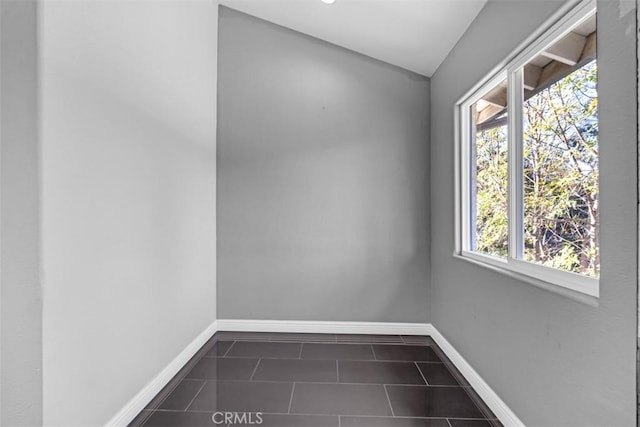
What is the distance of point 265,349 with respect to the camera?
2.84 m

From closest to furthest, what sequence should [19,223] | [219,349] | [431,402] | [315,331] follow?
[19,223], [431,402], [219,349], [315,331]

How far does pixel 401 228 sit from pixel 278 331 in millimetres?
1448

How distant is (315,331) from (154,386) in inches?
57.8

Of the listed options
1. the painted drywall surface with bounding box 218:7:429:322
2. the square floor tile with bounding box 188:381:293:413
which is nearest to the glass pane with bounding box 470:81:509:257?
the painted drywall surface with bounding box 218:7:429:322

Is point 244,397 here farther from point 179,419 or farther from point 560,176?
point 560,176

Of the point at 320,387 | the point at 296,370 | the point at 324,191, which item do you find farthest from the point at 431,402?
the point at 324,191

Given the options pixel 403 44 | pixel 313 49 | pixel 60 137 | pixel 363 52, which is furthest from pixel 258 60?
pixel 60 137

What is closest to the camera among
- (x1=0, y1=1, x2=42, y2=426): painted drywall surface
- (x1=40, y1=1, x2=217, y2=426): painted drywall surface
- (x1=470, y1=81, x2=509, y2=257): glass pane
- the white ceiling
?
(x1=0, y1=1, x2=42, y2=426): painted drywall surface

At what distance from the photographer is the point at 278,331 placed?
326 centimetres

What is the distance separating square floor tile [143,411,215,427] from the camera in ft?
6.03

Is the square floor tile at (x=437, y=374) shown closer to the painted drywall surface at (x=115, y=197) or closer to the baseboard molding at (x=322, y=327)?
the baseboard molding at (x=322, y=327)

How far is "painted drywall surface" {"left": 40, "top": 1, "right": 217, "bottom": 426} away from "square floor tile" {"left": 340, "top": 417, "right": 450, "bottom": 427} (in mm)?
1157

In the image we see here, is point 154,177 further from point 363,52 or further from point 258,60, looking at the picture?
point 363,52

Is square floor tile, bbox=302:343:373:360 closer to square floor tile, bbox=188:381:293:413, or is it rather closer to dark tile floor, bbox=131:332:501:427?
dark tile floor, bbox=131:332:501:427
